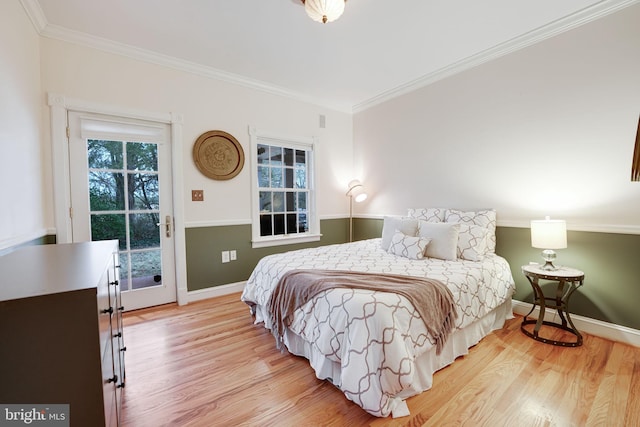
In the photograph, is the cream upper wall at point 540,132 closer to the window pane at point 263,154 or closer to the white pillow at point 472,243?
the white pillow at point 472,243

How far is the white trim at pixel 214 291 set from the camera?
315cm

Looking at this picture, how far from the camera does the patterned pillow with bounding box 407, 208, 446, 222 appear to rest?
319 centimetres

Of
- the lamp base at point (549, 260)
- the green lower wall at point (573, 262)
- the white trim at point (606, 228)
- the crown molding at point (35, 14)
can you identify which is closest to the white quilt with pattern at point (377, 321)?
the lamp base at point (549, 260)

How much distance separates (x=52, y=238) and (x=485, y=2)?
4213 millimetres

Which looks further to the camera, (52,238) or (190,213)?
(190,213)

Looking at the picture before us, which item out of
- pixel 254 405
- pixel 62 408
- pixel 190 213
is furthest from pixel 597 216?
pixel 190 213

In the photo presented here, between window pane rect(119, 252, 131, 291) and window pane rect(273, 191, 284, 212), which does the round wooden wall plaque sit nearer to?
window pane rect(273, 191, 284, 212)

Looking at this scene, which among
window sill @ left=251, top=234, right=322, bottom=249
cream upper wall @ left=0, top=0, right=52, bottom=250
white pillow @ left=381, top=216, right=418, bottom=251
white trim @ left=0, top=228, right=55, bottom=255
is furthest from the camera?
window sill @ left=251, top=234, right=322, bottom=249

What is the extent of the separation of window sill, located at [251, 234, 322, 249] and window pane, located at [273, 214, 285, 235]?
0.12 metres

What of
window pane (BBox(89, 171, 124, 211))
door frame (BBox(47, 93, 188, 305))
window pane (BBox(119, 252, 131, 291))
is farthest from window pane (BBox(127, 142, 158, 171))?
window pane (BBox(119, 252, 131, 291))

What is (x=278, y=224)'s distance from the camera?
392 cm

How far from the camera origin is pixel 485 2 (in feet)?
7.08

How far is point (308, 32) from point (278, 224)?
2384 millimetres

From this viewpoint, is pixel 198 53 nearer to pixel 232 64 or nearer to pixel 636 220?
pixel 232 64
